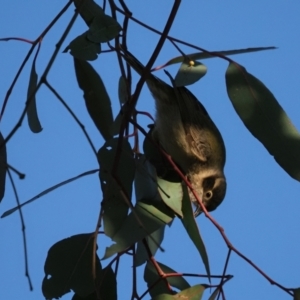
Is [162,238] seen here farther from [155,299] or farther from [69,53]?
[69,53]

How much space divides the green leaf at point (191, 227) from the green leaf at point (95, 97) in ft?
1.35

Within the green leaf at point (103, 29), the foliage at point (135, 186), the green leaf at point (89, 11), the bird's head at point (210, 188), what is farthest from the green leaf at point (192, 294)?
the bird's head at point (210, 188)

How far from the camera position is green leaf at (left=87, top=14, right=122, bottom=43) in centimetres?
219

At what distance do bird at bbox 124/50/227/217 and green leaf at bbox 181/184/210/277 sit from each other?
1.10 m

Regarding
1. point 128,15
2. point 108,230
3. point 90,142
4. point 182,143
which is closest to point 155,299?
point 108,230

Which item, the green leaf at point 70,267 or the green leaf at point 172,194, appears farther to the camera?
the green leaf at point 172,194

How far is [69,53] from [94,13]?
191 millimetres

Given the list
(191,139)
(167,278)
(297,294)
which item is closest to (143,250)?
(167,278)

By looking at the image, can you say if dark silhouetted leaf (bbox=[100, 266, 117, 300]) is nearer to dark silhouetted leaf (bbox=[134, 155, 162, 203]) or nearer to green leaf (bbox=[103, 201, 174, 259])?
→ green leaf (bbox=[103, 201, 174, 259])

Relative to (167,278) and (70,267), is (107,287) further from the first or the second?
(167,278)

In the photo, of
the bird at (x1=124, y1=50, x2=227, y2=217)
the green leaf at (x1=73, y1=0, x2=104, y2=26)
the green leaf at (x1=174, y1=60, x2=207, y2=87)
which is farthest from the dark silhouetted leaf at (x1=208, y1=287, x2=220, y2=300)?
the bird at (x1=124, y1=50, x2=227, y2=217)

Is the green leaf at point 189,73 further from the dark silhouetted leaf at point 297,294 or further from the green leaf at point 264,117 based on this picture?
the dark silhouetted leaf at point 297,294

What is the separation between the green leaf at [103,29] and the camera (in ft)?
7.18

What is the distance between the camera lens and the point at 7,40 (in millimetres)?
1990
